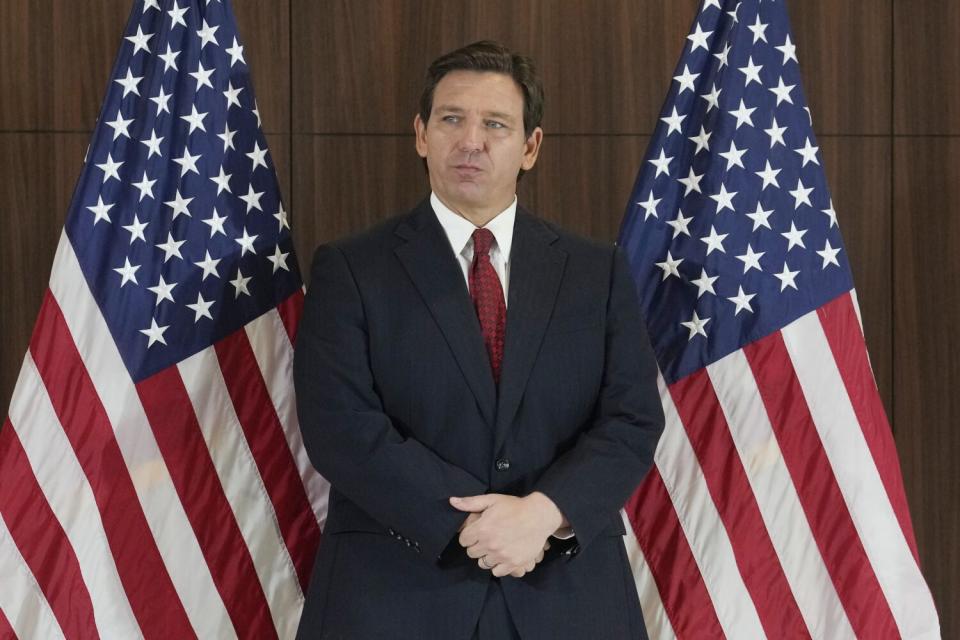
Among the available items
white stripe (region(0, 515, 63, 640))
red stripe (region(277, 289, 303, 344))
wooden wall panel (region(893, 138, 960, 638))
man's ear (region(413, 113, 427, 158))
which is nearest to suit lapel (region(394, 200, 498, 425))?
man's ear (region(413, 113, 427, 158))

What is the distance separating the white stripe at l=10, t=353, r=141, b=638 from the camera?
96.9 inches

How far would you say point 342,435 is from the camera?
6.86 ft

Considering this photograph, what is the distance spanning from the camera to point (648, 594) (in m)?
2.75

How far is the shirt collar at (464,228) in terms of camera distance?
2297 mm

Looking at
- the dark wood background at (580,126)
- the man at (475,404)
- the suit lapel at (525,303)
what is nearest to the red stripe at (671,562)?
the man at (475,404)

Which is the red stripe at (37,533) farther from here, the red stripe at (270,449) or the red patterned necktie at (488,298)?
the red patterned necktie at (488,298)

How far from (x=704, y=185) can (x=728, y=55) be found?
320 mm

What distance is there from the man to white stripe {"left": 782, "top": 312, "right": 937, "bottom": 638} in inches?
23.1

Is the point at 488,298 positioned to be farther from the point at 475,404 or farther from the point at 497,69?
the point at 497,69

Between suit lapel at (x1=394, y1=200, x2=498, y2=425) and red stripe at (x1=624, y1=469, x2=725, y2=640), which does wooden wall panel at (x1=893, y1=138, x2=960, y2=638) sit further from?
suit lapel at (x1=394, y1=200, x2=498, y2=425)

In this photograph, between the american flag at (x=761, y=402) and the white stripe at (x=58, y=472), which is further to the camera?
the american flag at (x=761, y=402)

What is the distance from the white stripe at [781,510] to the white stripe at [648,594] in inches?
12.1

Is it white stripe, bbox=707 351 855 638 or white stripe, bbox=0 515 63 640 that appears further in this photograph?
white stripe, bbox=707 351 855 638

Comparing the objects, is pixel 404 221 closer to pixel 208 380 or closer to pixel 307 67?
pixel 208 380
